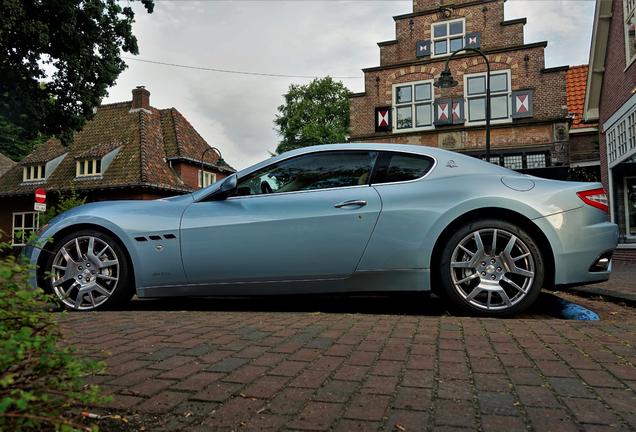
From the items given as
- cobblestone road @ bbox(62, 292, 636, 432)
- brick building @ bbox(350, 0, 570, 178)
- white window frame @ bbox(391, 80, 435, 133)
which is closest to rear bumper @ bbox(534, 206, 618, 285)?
cobblestone road @ bbox(62, 292, 636, 432)

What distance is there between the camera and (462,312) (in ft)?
11.5

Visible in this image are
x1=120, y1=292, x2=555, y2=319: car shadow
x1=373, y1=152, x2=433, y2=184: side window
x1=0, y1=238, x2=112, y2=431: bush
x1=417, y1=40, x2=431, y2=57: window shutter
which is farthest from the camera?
x1=417, y1=40, x2=431, y2=57: window shutter

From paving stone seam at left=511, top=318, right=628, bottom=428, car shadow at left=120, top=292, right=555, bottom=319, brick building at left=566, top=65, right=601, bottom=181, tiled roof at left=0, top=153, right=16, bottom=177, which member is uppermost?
tiled roof at left=0, top=153, right=16, bottom=177

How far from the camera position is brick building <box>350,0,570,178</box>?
19641 millimetres

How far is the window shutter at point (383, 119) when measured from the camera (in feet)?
71.2

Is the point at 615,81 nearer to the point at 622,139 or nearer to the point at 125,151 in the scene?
the point at 622,139

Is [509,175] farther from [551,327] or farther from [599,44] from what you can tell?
[599,44]

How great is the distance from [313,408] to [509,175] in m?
2.75

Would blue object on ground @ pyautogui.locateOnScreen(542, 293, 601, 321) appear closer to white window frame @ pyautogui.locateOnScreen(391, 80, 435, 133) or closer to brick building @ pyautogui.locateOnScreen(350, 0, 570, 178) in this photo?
brick building @ pyautogui.locateOnScreen(350, 0, 570, 178)

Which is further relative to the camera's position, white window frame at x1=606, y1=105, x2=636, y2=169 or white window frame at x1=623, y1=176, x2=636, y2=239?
white window frame at x1=623, y1=176, x2=636, y2=239

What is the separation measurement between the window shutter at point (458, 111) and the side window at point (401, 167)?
1785 centimetres

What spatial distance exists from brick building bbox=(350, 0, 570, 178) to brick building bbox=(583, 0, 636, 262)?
4.83 meters

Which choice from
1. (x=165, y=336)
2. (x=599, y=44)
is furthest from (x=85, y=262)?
(x=599, y=44)

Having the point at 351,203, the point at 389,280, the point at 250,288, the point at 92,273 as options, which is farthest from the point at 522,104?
the point at 92,273
